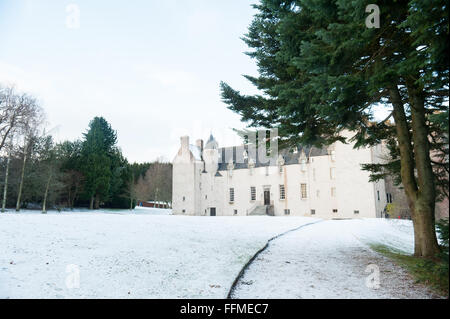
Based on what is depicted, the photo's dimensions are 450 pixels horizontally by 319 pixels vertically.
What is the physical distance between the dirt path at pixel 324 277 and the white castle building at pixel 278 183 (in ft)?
65.5

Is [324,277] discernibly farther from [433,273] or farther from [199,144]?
[199,144]

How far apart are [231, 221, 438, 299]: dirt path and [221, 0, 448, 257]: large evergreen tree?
1796 millimetres

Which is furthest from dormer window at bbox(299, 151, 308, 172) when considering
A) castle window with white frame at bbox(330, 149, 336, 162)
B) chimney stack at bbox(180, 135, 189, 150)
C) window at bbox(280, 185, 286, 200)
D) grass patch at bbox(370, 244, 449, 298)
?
grass patch at bbox(370, 244, 449, 298)

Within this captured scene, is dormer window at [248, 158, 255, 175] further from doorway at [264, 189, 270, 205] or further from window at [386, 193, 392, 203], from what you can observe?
window at [386, 193, 392, 203]

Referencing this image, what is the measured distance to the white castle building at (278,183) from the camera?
105 feet

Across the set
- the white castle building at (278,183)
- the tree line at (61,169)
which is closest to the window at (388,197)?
the white castle building at (278,183)

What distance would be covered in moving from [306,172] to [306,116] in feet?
93.3

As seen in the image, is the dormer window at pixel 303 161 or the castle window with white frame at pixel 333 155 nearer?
the castle window with white frame at pixel 333 155

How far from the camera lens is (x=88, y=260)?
675cm

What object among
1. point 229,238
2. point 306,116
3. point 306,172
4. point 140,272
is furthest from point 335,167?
point 140,272

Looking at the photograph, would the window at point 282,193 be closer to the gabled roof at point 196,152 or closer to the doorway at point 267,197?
the doorway at point 267,197

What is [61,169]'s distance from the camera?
39.8 m

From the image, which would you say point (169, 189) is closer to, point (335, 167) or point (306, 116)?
point (335, 167)
